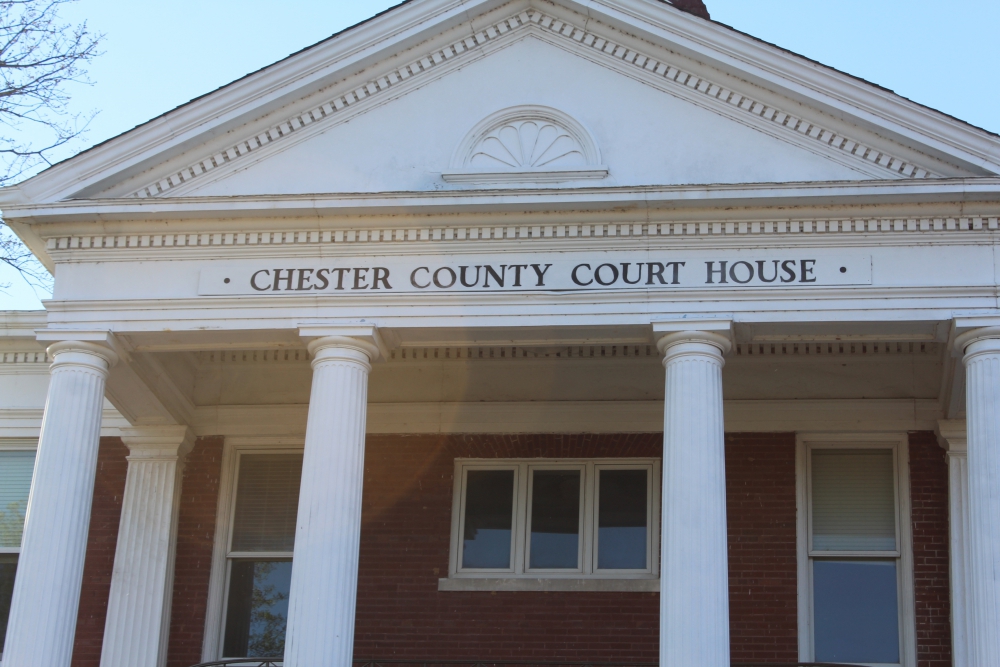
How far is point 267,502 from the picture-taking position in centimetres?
1725

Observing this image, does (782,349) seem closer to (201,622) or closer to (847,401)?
(847,401)

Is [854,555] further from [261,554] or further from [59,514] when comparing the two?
[59,514]

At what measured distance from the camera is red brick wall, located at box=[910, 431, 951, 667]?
1545 centimetres

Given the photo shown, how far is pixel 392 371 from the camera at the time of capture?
17.3 metres

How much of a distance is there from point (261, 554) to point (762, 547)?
5.66m

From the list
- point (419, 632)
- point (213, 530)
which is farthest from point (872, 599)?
point (213, 530)

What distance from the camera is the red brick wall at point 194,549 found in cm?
1648

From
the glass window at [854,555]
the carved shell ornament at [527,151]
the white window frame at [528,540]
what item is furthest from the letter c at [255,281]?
the glass window at [854,555]

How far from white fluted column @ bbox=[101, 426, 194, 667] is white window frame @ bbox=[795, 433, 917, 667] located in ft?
22.9

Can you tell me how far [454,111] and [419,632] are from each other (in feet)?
18.5

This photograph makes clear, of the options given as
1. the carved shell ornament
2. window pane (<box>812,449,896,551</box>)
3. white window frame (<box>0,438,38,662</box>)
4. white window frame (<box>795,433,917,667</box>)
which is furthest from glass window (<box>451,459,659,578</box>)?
white window frame (<box>0,438,38,662</box>)

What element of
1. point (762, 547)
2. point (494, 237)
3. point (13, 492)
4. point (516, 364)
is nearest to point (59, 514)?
point (13, 492)

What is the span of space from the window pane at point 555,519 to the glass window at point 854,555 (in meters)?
2.63

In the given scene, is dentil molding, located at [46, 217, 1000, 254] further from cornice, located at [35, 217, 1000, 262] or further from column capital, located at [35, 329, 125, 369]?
column capital, located at [35, 329, 125, 369]
